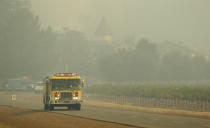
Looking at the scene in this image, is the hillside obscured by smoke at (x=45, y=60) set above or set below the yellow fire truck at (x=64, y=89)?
above

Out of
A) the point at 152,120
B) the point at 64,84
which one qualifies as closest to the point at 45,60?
the point at 64,84

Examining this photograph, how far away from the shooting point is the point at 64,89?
3316 cm

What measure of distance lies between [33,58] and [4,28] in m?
14.0

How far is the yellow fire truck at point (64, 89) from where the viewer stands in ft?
108

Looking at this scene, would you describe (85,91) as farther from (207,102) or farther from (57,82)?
(57,82)

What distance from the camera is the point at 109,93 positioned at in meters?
70.1

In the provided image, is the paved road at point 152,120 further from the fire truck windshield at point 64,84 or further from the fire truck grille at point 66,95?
the fire truck windshield at point 64,84

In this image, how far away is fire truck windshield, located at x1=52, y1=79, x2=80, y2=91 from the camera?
3319cm

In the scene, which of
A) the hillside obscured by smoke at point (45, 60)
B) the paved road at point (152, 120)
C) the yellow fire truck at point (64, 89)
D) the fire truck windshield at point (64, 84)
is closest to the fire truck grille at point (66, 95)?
the yellow fire truck at point (64, 89)

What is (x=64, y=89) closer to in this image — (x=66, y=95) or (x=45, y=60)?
(x=66, y=95)

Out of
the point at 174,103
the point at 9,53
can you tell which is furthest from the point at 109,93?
the point at 9,53

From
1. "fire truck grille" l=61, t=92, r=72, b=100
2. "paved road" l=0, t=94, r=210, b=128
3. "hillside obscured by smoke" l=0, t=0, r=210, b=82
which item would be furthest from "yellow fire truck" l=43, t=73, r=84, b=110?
"hillside obscured by smoke" l=0, t=0, r=210, b=82

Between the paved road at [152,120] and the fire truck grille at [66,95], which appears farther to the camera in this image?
the fire truck grille at [66,95]

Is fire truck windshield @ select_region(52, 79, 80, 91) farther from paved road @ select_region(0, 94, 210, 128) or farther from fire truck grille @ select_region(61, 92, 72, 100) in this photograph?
paved road @ select_region(0, 94, 210, 128)
